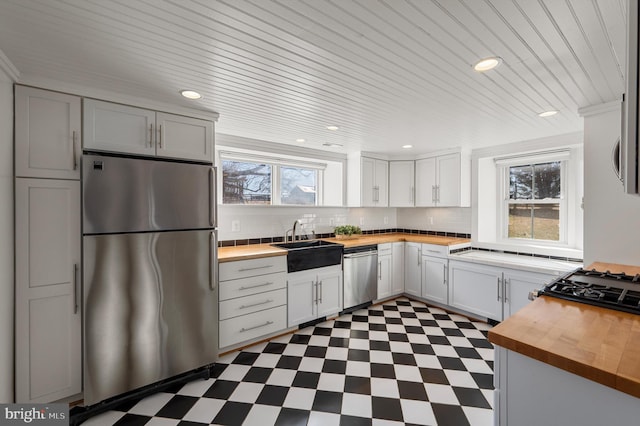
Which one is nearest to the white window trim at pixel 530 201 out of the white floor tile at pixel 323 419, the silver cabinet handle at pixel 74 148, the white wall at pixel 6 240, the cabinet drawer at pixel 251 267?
the cabinet drawer at pixel 251 267

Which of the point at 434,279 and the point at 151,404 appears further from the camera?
the point at 434,279

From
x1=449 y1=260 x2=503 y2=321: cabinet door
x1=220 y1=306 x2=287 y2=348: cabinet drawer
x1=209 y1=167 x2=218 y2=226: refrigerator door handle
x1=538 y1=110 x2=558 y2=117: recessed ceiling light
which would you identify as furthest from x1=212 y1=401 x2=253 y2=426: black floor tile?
x1=538 y1=110 x2=558 y2=117: recessed ceiling light

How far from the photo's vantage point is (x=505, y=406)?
97 cm

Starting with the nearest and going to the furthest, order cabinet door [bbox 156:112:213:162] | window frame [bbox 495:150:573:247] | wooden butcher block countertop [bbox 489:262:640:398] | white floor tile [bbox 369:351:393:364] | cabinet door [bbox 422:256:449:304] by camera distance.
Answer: wooden butcher block countertop [bbox 489:262:640:398]
cabinet door [bbox 156:112:213:162]
white floor tile [bbox 369:351:393:364]
window frame [bbox 495:150:573:247]
cabinet door [bbox 422:256:449:304]

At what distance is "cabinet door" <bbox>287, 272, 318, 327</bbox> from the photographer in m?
2.88

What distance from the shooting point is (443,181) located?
3.88 m

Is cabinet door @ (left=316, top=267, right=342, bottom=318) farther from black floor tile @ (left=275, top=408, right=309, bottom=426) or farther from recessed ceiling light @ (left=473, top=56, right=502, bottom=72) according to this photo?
recessed ceiling light @ (left=473, top=56, right=502, bottom=72)

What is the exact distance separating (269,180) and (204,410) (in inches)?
96.7

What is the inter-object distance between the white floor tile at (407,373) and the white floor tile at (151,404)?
171 cm

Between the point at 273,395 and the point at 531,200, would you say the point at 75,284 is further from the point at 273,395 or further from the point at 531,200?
the point at 531,200

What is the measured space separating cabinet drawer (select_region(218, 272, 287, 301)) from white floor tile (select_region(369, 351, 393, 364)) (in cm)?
105

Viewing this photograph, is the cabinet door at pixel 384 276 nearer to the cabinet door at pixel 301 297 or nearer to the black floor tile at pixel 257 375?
the cabinet door at pixel 301 297

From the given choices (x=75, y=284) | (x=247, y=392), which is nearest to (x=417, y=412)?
(x=247, y=392)

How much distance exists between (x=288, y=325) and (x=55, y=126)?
244cm
